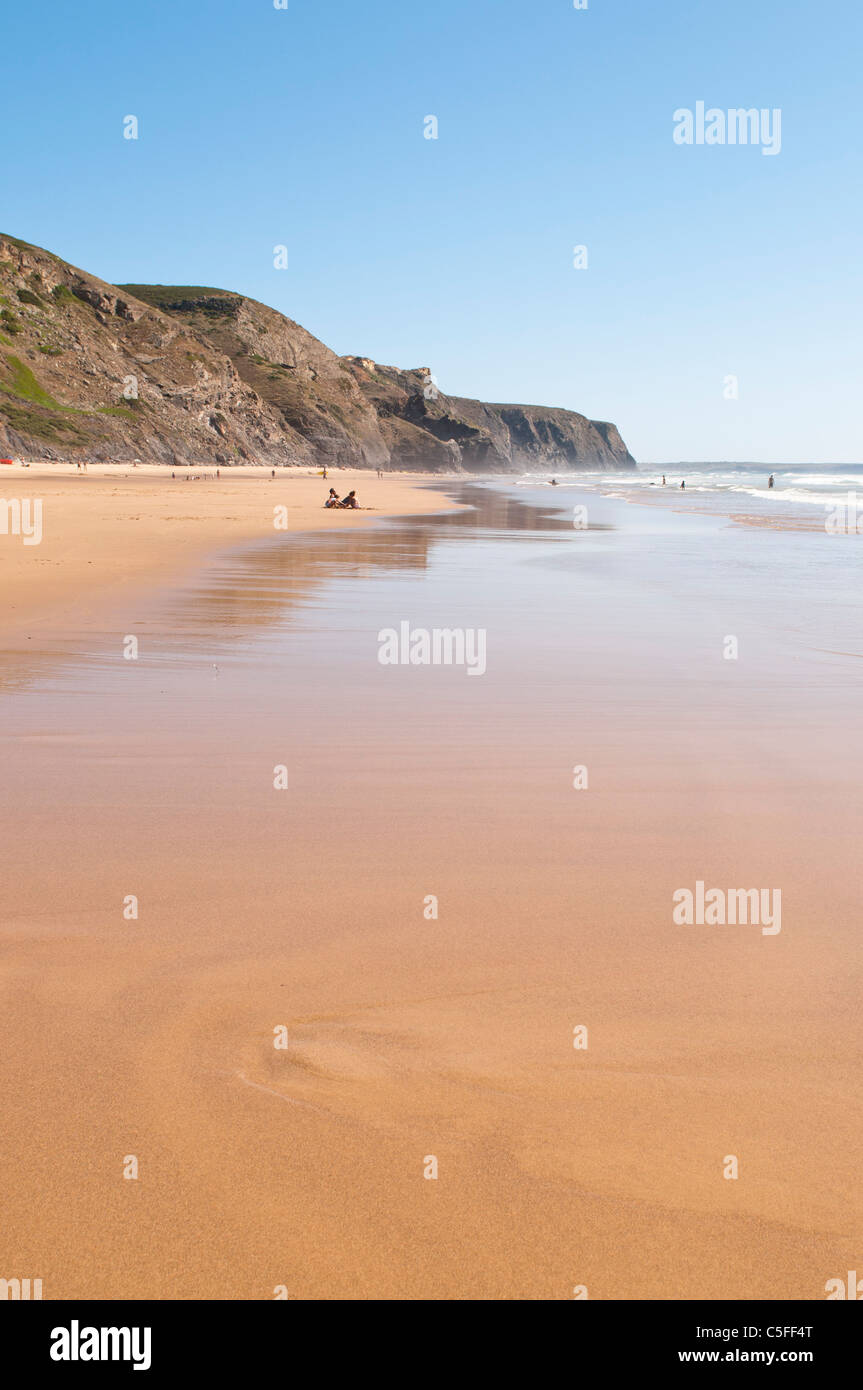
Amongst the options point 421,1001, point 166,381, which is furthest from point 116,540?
point 166,381

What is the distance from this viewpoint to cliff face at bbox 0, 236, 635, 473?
86.2 meters

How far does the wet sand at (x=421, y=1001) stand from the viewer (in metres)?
2.18

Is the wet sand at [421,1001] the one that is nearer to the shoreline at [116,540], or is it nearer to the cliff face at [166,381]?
the shoreline at [116,540]

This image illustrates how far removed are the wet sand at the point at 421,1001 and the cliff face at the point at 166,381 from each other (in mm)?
79479

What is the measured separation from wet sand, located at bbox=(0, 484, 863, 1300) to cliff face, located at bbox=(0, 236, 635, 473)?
7948 centimetres

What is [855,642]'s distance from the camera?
33.3ft

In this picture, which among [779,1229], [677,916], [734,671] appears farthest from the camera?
[734,671]

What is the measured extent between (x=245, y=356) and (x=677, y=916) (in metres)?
157

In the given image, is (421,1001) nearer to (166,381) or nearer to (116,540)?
(116,540)

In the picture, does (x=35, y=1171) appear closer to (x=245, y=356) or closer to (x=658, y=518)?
(x=658, y=518)

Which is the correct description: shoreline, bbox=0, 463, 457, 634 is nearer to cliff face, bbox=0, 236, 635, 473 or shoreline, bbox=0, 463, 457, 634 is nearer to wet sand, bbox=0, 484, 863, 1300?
wet sand, bbox=0, 484, 863, 1300

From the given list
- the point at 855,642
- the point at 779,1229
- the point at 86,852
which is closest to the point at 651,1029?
the point at 779,1229

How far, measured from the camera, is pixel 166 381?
347 feet

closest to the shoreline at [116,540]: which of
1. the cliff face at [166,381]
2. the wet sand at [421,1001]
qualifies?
the wet sand at [421,1001]
